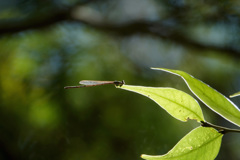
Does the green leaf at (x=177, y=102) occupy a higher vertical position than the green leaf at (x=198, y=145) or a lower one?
higher

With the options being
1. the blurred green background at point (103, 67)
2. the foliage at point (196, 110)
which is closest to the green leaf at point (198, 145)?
the foliage at point (196, 110)

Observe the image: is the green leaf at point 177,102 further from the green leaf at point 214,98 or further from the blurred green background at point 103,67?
the blurred green background at point 103,67

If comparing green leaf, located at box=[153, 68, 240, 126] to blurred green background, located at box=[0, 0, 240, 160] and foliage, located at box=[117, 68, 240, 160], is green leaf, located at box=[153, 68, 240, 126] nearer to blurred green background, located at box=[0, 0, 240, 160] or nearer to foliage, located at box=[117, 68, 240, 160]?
foliage, located at box=[117, 68, 240, 160]

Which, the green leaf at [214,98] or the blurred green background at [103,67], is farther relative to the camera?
the blurred green background at [103,67]

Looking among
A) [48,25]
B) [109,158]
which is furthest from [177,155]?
[48,25]

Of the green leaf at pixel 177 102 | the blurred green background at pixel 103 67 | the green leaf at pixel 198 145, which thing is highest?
the green leaf at pixel 177 102

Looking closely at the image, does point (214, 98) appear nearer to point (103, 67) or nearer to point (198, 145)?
point (198, 145)

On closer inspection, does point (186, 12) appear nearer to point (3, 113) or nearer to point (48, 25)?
point (48, 25)

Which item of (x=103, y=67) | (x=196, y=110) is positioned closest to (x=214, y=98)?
(x=196, y=110)
